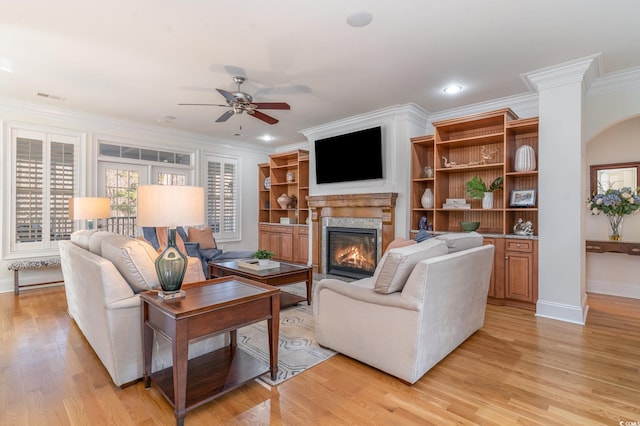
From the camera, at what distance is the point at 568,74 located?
3.40 metres

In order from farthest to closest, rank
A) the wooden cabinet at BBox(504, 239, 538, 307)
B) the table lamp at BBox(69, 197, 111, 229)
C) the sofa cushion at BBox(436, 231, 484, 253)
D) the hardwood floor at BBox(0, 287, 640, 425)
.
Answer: the table lamp at BBox(69, 197, 111, 229) < the wooden cabinet at BBox(504, 239, 538, 307) < the sofa cushion at BBox(436, 231, 484, 253) < the hardwood floor at BBox(0, 287, 640, 425)

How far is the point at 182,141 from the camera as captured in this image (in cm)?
629

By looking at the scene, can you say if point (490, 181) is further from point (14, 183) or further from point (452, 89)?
point (14, 183)

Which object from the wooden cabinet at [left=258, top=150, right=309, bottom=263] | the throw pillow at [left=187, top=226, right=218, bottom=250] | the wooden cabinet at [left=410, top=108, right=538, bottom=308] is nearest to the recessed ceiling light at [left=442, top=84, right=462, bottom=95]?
the wooden cabinet at [left=410, top=108, right=538, bottom=308]

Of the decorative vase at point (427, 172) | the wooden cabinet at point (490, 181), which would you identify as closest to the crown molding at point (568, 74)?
the wooden cabinet at point (490, 181)

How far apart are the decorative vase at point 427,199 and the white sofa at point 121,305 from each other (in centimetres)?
348

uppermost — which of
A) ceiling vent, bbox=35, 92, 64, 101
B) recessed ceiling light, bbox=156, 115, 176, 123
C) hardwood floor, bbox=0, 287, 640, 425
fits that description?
recessed ceiling light, bbox=156, 115, 176, 123

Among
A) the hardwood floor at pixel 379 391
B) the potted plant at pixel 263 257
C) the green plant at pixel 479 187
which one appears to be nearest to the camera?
the hardwood floor at pixel 379 391

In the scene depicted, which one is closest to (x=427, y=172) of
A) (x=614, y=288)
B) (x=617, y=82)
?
(x=617, y=82)

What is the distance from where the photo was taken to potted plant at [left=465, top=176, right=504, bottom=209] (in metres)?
4.20

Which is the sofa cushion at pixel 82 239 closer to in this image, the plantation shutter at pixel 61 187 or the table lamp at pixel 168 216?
the table lamp at pixel 168 216

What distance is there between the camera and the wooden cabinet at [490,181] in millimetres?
3811

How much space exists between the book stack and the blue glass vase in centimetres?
371

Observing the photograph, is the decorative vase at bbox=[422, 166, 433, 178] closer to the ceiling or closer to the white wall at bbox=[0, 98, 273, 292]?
the ceiling
